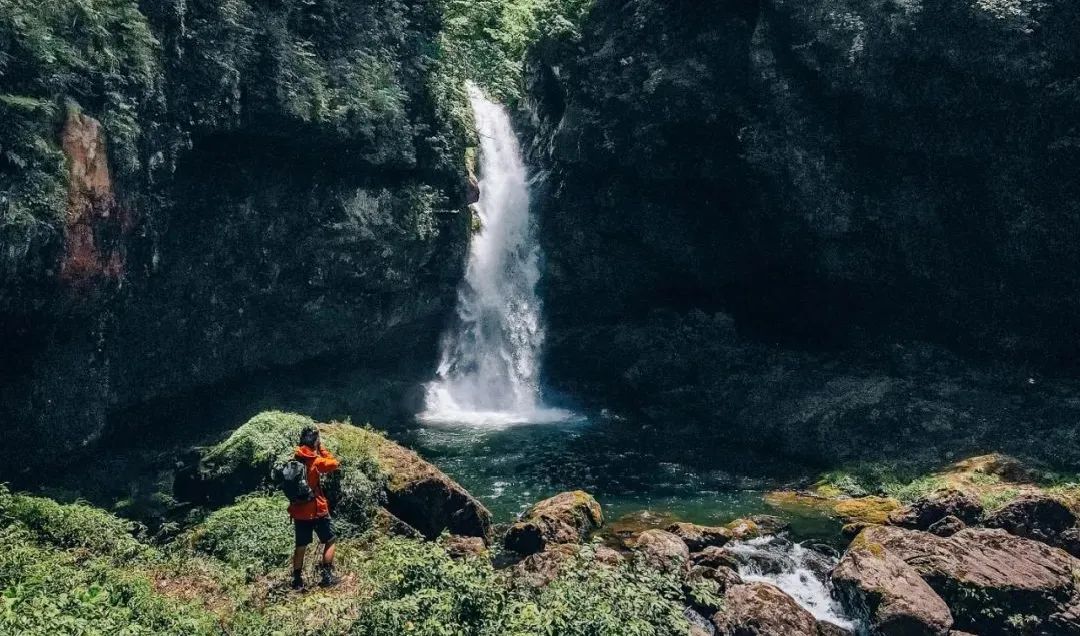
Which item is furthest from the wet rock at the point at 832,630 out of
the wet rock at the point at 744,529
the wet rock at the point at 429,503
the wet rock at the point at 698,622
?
the wet rock at the point at 429,503

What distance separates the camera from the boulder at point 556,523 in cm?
1506

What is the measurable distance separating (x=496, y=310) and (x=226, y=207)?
12.8m

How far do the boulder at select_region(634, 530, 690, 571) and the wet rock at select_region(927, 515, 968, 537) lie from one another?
A: 18.9ft

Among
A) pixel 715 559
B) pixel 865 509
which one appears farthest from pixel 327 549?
pixel 865 509

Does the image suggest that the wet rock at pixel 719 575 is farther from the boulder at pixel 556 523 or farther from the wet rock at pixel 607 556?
the boulder at pixel 556 523

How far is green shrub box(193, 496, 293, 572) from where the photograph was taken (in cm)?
1242

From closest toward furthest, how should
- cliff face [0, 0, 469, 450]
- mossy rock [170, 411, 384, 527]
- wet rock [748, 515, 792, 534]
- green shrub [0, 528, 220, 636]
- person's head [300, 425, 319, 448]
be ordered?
green shrub [0, 528, 220, 636]
person's head [300, 425, 319, 448]
mossy rock [170, 411, 384, 527]
cliff face [0, 0, 469, 450]
wet rock [748, 515, 792, 534]

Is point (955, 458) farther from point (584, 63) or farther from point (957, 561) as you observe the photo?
point (584, 63)

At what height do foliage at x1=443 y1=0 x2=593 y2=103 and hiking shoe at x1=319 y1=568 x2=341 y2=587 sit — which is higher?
foliage at x1=443 y1=0 x2=593 y2=103

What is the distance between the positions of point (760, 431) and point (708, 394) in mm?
3288

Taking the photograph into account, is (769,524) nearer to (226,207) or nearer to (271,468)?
(271,468)

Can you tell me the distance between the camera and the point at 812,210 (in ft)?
84.4

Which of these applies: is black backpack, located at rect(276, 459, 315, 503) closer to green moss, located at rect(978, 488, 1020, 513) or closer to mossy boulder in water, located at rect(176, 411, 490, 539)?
mossy boulder in water, located at rect(176, 411, 490, 539)

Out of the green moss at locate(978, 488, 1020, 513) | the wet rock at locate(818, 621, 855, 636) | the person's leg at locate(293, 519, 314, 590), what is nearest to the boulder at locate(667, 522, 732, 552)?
the wet rock at locate(818, 621, 855, 636)
